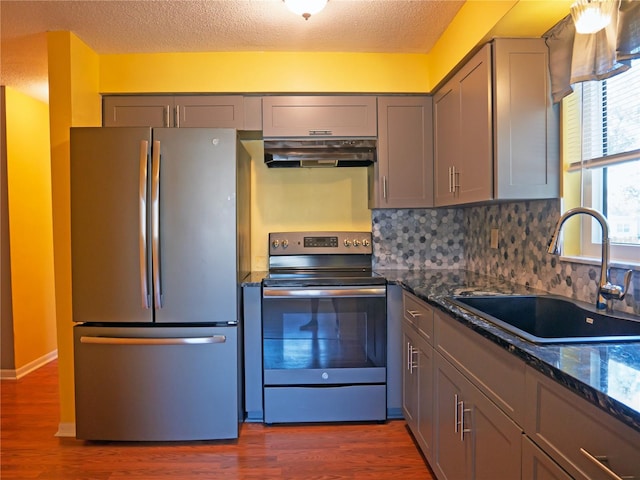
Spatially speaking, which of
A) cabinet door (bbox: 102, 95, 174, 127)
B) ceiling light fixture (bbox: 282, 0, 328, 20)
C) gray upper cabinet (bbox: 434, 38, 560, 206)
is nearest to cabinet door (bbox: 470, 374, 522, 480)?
gray upper cabinet (bbox: 434, 38, 560, 206)

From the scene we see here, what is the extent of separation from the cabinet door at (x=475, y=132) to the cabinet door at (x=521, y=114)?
43 mm

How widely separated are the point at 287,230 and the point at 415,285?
44.9 inches

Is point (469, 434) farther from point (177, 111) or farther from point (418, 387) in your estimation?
point (177, 111)

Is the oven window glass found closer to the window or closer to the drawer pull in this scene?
the window

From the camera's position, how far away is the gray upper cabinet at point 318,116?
2596 mm

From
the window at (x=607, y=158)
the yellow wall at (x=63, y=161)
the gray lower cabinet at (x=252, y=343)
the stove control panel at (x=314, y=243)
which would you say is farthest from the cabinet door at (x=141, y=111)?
the window at (x=607, y=158)

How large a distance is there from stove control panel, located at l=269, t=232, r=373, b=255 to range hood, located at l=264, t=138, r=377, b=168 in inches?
20.4

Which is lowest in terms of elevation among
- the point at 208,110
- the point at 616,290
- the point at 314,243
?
the point at 616,290

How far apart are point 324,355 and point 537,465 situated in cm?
150

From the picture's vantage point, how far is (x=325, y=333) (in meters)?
2.41

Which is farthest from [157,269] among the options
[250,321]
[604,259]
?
[604,259]

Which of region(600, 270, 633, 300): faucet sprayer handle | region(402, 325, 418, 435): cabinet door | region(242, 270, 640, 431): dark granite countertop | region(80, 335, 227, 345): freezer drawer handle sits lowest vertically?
region(402, 325, 418, 435): cabinet door

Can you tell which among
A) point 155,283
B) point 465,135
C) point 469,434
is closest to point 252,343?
point 155,283

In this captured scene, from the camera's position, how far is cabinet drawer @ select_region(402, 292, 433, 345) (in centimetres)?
187
